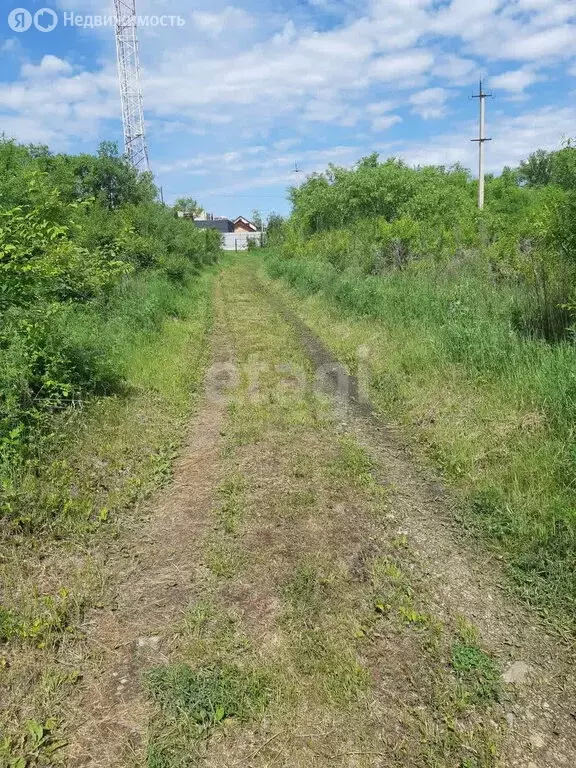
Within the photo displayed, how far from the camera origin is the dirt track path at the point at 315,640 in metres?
2.33

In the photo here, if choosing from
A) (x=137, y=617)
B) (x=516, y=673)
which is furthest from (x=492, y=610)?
(x=137, y=617)

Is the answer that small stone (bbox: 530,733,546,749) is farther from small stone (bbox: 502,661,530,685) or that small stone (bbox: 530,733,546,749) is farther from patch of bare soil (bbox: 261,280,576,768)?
small stone (bbox: 502,661,530,685)

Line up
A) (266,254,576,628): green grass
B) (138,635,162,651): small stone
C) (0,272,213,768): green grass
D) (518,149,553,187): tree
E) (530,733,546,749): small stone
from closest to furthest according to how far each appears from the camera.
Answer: (530,733,546,749): small stone, (0,272,213,768): green grass, (138,635,162,651): small stone, (266,254,576,628): green grass, (518,149,553,187): tree

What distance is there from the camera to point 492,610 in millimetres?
3082

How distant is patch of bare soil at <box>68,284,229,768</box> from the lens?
238 centimetres

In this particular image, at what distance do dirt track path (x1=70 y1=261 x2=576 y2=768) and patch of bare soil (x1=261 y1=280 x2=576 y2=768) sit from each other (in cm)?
1

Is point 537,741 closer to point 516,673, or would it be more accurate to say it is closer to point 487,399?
point 516,673

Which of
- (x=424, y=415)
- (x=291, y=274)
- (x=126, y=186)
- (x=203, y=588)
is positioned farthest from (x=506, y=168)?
(x=203, y=588)

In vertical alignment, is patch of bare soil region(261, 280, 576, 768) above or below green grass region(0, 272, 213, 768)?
below

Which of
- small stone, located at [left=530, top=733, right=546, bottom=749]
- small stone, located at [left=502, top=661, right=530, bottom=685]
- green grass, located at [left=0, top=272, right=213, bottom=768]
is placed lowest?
small stone, located at [left=530, top=733, right=546, bottom=749]

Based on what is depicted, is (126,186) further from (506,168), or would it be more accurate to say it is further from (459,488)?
(506,168)

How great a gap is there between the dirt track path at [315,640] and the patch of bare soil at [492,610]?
10mm

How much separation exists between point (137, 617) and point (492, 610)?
2.13 metres

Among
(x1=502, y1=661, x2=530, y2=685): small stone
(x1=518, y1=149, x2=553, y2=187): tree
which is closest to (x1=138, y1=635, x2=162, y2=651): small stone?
(x1=502, y1=661, x2=530, y2=685): small stone
